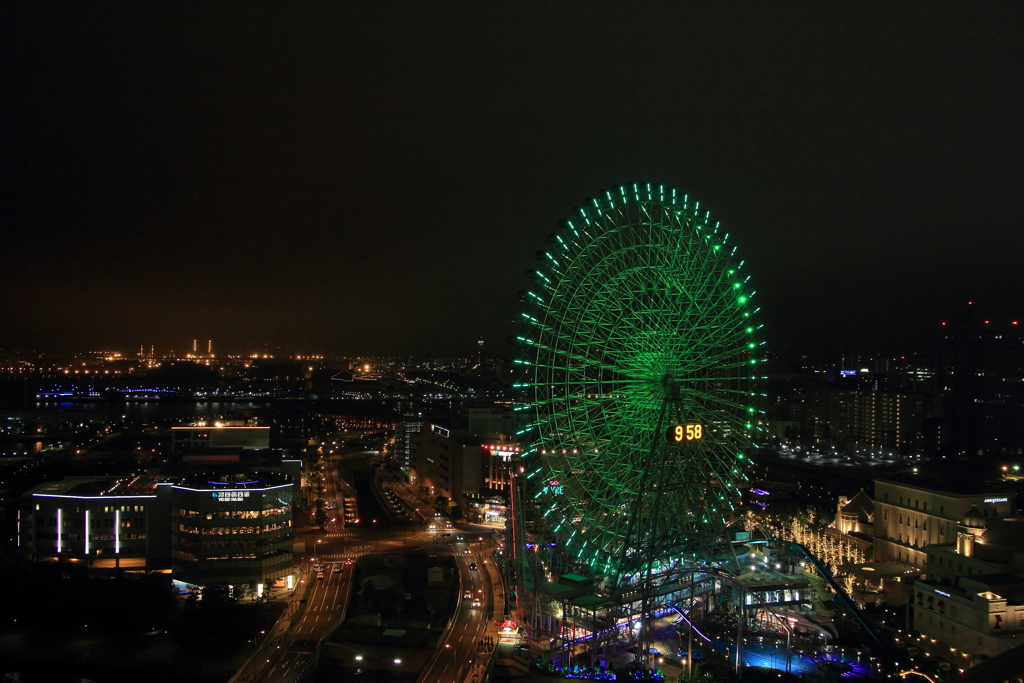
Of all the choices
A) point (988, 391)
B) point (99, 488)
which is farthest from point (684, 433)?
point (988, 391)

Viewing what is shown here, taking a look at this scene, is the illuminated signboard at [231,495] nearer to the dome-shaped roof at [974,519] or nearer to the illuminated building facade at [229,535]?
the illuminated building facade at [229,535]

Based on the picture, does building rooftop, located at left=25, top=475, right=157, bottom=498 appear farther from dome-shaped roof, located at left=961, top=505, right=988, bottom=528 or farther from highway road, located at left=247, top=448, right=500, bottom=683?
dome-shaped roof, located at left=961, top=505, right=988, bottom=528

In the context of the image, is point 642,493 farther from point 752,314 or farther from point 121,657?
point 121,657

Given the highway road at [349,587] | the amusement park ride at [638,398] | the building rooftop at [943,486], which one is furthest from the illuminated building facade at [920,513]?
the highway road at [349,587]

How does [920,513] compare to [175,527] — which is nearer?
[175,527]

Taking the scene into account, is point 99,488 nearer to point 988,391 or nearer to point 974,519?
point 974,519
